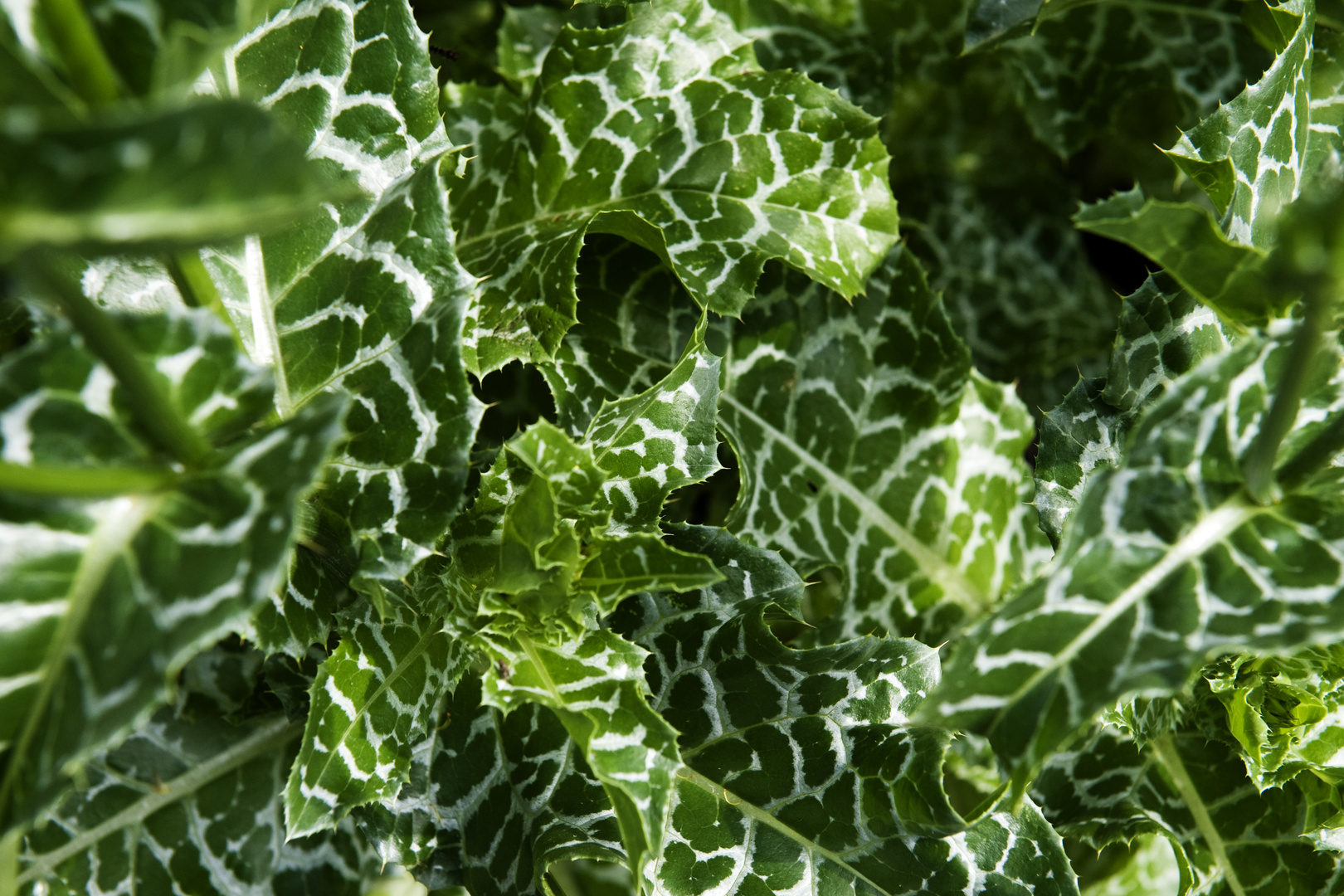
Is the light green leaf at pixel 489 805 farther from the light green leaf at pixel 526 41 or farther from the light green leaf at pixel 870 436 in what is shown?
the light green leaf at pixel 526 41

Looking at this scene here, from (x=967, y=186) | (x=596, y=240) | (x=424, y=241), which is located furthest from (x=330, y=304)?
(x=967, y=186)

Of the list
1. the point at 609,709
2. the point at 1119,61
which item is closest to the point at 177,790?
the point at 609,709

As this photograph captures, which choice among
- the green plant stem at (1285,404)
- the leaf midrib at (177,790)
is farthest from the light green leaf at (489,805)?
the green plant stem at (1285,404)

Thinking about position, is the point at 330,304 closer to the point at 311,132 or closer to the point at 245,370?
the point at 311,132

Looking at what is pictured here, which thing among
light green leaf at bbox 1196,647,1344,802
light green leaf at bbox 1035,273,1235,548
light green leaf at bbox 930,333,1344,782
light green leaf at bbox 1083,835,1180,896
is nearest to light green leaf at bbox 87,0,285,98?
light green leaf at bbox 930,333,1344,782

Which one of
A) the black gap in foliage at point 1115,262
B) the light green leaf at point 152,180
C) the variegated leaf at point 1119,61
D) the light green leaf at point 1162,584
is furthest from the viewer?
the black gap in foliage at point 1115,262

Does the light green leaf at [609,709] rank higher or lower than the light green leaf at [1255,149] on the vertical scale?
lower
